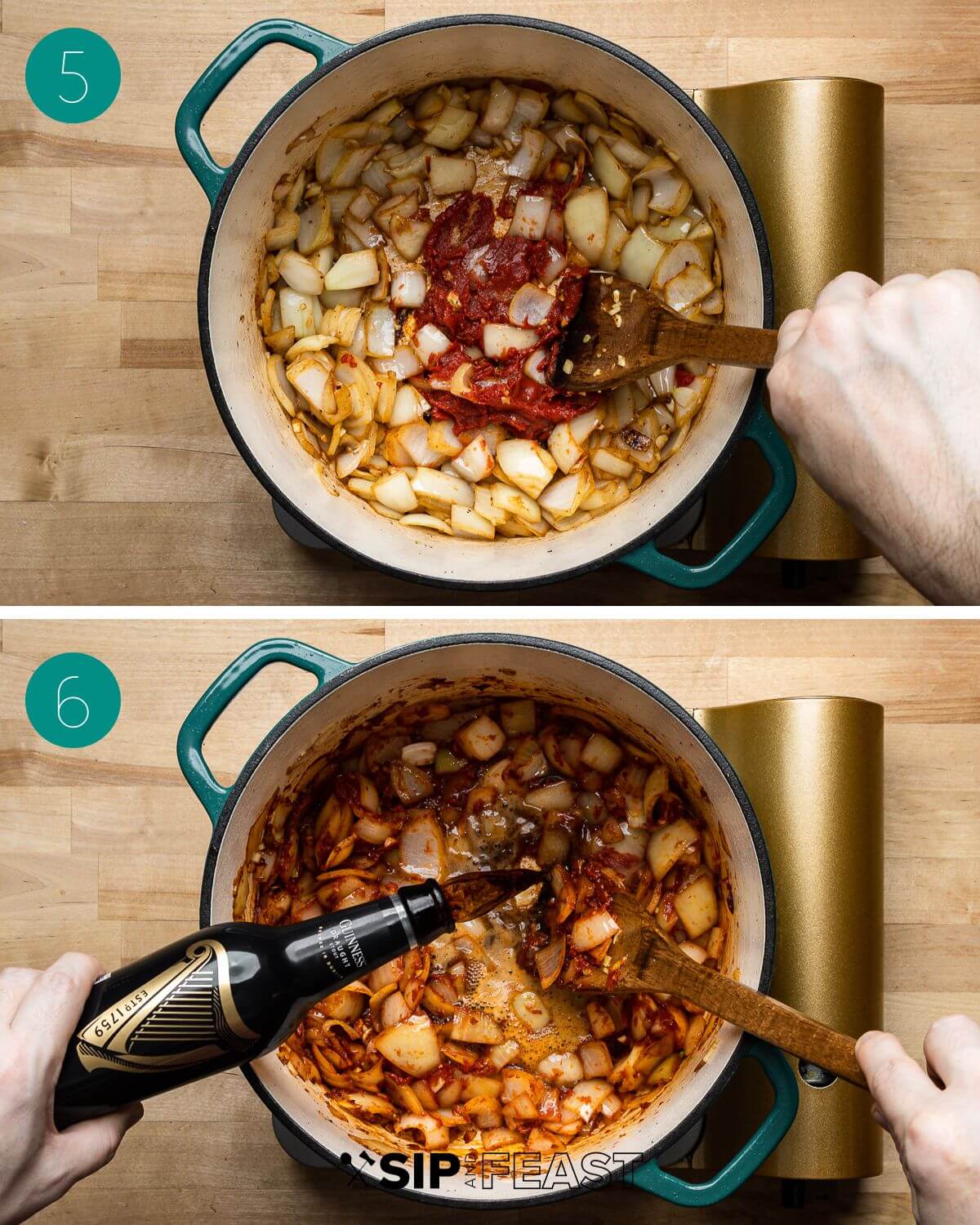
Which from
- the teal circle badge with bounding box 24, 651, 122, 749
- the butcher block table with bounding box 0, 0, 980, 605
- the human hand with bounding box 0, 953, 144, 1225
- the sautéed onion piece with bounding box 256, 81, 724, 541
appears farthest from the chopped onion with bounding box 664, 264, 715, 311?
the human hand with bounding box 0, 953, 144, 1225

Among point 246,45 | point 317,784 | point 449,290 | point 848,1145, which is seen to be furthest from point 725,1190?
point 246,45

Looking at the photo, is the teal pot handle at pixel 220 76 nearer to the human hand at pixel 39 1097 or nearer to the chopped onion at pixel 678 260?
the chopped onion at pixel 678 260

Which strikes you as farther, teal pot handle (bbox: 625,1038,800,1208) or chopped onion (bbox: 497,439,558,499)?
chopped onion (bbox: 497,439,558,499)

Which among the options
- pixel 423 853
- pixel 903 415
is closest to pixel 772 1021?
pixel 423 853

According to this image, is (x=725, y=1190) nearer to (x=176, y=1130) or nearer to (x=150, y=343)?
(x=176, y=1130)

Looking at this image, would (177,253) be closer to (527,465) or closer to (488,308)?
(488,308)

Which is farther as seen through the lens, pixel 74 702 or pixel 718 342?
pixel 74 702

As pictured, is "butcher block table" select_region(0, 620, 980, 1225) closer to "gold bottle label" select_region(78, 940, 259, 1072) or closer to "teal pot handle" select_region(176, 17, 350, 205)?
"gold bottle label" select_region(78, 940, 259, 1072)
